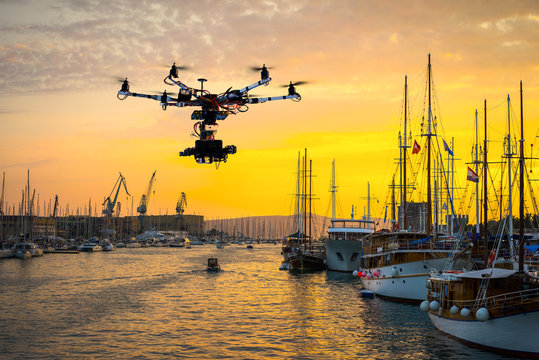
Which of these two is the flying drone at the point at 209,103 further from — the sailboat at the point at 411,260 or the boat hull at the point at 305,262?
the boat hull at the point at 305,262

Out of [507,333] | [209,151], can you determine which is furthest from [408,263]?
[209,151]

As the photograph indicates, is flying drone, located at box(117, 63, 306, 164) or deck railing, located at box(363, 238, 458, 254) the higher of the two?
flying drone, located at box(117, 63, 306, 164)

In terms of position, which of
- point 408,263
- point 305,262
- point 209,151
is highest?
point 209,151

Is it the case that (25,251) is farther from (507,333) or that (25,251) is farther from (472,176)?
(507,333)

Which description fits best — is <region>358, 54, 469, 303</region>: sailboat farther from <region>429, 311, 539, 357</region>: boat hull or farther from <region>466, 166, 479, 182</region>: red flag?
<region>429, 311, 539, 357</region>: boat hull

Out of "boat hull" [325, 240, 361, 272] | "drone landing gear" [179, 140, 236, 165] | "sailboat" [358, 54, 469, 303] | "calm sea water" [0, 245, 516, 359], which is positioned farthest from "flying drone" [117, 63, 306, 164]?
"boat hull" [325, 240, 361, 272]

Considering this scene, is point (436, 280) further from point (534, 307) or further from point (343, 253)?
point (343, 253)
